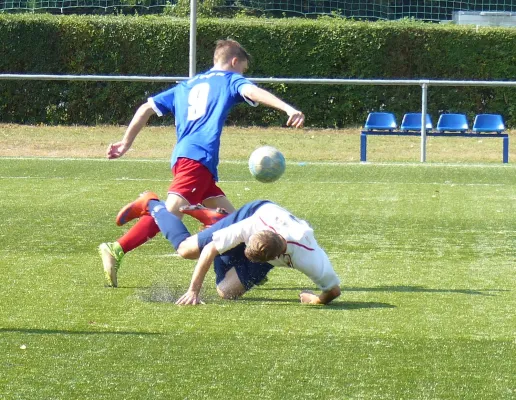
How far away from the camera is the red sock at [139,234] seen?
715cm

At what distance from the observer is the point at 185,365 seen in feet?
16.3

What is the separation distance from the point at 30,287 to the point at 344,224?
4198 millimetres

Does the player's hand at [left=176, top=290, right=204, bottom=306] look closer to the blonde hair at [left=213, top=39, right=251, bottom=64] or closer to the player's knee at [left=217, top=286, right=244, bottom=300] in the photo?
the player's knee at [left=217, top=286, right=244, bottom=300]

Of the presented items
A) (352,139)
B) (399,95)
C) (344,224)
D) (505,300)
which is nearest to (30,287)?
(505,300)

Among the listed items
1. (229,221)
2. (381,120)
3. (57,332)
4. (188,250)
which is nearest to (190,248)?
(188,250)

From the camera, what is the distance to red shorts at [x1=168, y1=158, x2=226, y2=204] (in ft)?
24.0

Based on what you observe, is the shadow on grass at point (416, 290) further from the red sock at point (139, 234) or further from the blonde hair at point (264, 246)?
the red sock at point (139, 234)

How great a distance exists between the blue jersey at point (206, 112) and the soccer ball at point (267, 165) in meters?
0.27

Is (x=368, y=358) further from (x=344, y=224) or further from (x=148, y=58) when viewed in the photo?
(x=148, y=58)

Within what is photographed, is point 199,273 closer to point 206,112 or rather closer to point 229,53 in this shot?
point 206,112

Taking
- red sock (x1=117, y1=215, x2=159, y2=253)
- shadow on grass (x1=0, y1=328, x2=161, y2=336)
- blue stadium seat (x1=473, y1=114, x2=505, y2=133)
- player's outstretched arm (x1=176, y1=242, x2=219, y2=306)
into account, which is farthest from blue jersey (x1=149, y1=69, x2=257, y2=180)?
blue stadium seat (x1=473, y1=114, x2=505, y2=133)

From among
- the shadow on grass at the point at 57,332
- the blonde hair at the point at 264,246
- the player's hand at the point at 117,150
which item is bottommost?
the shadow on grass at the point at 57,332

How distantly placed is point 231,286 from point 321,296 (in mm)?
573

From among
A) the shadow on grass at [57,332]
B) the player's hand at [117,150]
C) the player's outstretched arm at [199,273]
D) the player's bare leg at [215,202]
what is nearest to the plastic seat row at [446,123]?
the player's bare leg at [215,202]
